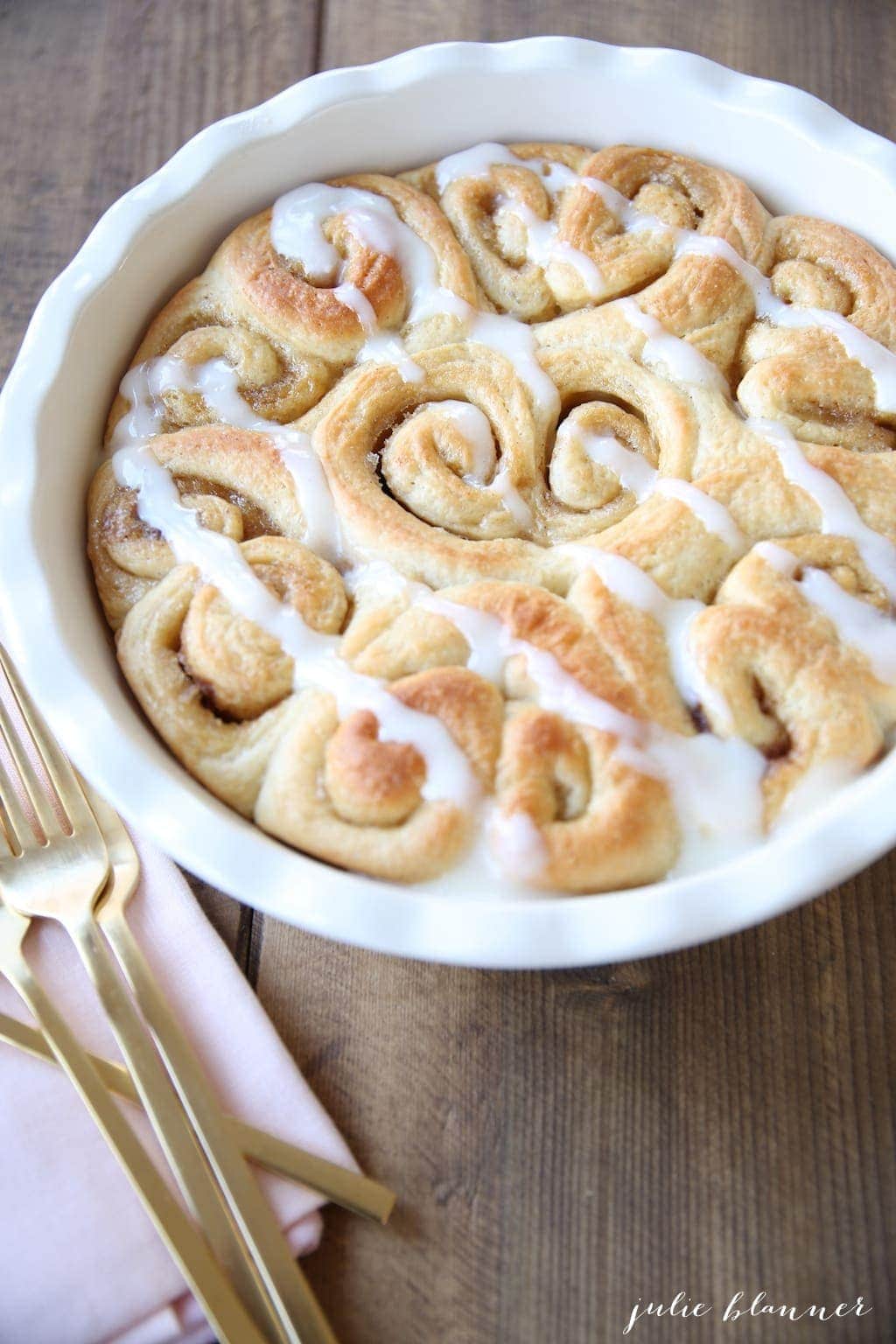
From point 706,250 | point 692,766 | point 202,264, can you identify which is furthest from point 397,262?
point 692,766

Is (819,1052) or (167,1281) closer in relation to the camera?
(167,1281)

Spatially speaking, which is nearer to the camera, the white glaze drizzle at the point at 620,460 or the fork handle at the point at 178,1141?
the fork handle at the point at 178,1141

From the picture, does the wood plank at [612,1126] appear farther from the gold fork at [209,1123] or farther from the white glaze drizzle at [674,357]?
the white glaze drizzle at [674,357]

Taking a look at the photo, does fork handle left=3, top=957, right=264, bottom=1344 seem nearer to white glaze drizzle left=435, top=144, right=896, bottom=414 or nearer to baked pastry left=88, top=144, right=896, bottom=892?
baked pastry left=88, top=144, right=896, bottom=892

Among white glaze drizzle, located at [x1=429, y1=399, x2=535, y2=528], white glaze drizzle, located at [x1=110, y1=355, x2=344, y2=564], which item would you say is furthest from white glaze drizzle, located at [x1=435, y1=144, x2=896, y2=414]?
white glaze drizzle, located at [x1=110, y1=355, x2=344, y2=564]

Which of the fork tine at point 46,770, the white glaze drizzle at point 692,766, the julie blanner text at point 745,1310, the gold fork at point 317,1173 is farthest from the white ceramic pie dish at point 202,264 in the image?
the julie blanner text at point 745,1310

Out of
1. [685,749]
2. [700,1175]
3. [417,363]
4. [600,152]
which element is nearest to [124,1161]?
[700,1175]

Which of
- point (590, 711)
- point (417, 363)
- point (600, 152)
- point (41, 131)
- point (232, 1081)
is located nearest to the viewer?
point (590, 711)

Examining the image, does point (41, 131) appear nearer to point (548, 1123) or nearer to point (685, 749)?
point (685, 749)
